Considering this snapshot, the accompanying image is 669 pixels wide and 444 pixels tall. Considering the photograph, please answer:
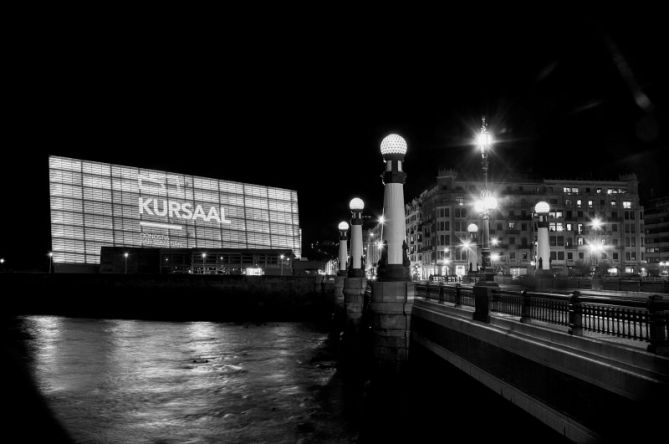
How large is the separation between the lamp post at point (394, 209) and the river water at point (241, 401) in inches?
129

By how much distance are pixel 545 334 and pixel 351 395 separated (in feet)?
40.5

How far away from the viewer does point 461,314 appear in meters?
16.3

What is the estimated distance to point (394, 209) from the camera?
62.5 feet

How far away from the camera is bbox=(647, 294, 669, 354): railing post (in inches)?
314

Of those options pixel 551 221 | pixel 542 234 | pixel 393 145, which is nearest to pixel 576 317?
pixel 393 145

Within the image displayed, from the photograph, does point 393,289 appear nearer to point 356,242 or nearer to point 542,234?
point 542,234

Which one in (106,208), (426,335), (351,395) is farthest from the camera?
(106,208)

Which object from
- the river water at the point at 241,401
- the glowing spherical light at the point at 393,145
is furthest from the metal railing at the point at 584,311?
the glowing spherical light at the point at 393,145

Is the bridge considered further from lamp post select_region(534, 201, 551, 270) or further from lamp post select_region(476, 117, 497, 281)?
lamp post select_region(534, 201, 551, 270)

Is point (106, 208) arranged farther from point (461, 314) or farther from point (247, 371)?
point (461, 314)

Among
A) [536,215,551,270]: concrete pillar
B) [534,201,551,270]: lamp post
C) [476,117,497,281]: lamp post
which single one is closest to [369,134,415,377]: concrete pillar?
[476,117,497,281]: lamp post

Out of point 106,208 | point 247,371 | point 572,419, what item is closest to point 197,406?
point 247,371

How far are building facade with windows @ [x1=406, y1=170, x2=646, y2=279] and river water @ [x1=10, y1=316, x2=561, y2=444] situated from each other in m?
74.1

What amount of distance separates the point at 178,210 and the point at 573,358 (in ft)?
335
